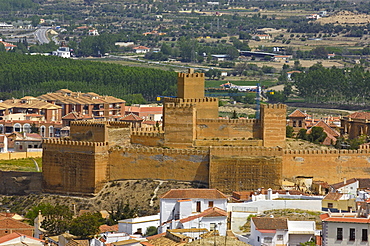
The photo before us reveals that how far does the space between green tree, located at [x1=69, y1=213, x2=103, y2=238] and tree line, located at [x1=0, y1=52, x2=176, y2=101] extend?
2814 inches

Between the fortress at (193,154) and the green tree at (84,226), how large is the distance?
31.6 ft

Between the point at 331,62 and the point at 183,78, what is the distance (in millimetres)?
113050

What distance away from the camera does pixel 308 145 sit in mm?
64562

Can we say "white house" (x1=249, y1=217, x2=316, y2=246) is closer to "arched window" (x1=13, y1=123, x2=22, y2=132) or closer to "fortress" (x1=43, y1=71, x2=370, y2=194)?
"fortress" (x1=43, y1=71, x2=370, y2=194)

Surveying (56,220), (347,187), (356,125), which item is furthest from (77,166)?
(356,125)

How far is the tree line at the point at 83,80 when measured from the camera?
122 meters

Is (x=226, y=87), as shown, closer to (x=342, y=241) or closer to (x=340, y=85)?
(x=340, y=85)

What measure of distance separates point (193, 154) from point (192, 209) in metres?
11.3

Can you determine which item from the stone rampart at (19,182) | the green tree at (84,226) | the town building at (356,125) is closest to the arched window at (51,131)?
the town building at (356,125)

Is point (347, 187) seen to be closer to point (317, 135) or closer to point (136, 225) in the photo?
point (136, 225)

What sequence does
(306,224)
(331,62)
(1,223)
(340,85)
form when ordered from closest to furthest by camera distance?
(306,224) → (1,223) → (340,85) → (331,62)

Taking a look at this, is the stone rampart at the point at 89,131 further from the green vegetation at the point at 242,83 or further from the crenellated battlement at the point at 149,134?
the green vegetation at the point at 242,83

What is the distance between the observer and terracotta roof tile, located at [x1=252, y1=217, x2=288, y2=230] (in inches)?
1532

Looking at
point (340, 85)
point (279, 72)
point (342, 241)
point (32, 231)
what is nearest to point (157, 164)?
point (32, 231)
